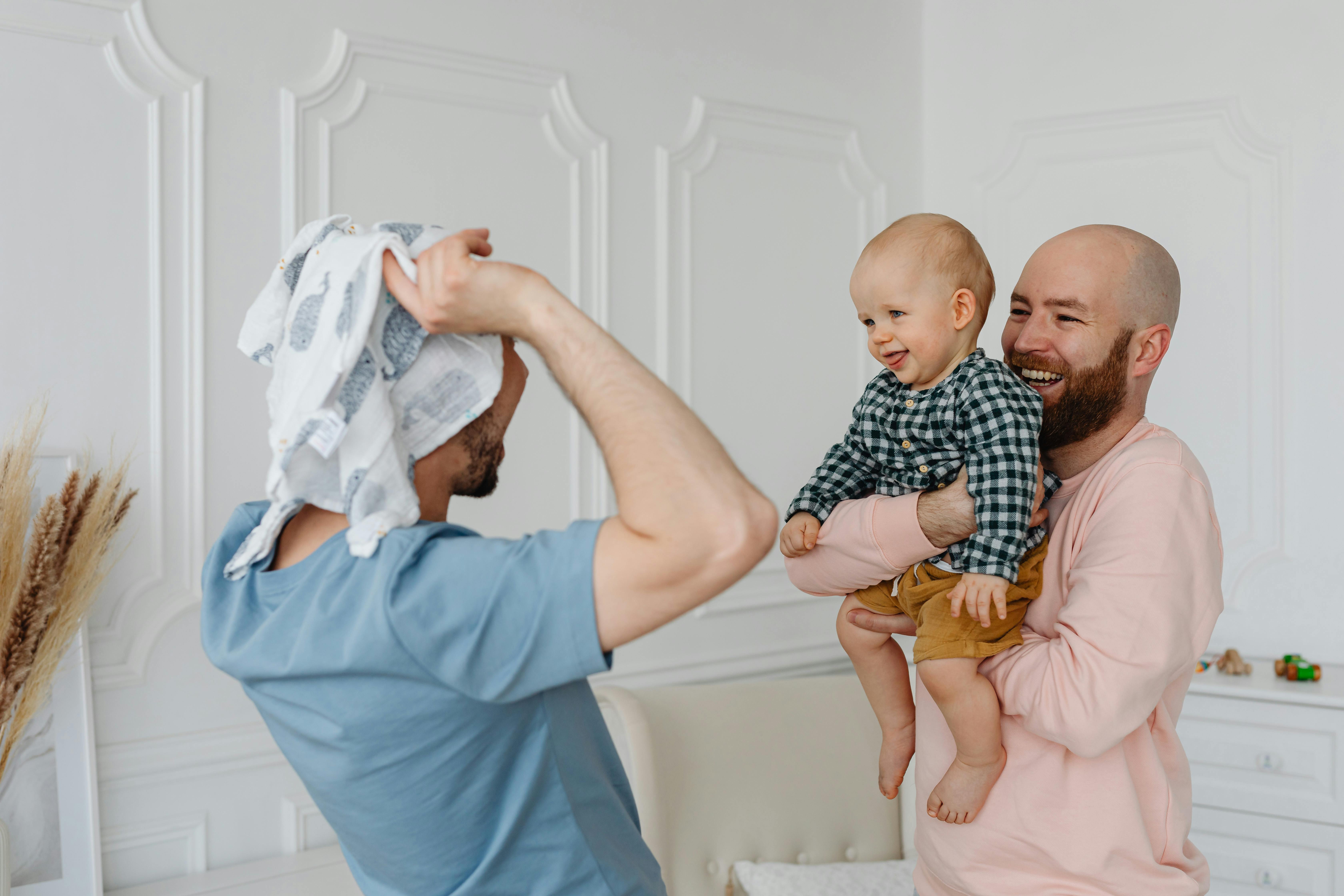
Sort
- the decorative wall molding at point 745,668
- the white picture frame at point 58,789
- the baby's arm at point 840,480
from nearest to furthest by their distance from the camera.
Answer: the baby's arm at point 840,480
the white picture frame at point 58,789
the decorative wall molding at point 745,668

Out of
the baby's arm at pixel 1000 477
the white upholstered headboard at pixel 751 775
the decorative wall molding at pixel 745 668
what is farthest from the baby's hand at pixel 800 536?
the decorative wall molding at pixel 745 668

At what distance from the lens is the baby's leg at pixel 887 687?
1.67 metres

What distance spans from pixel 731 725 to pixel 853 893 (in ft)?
1.72

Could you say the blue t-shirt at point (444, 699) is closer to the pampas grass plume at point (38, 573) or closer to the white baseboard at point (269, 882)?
the pampas grass plume at point (38, 573)

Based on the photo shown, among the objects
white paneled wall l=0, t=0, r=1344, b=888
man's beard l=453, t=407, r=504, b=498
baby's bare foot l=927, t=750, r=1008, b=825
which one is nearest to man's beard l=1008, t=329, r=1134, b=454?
baby's bare foot l=927, t=750, r=1008, b=825

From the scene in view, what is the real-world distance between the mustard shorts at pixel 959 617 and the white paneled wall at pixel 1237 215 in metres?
1.99

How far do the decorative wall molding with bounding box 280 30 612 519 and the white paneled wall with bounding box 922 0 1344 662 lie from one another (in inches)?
60.3

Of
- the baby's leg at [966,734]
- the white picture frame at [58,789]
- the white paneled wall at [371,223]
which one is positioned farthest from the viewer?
the white paneled wall at [371,223]

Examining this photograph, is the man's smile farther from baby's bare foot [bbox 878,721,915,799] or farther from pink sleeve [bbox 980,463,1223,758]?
baby's bare foot [bbox 878,721,915,799]

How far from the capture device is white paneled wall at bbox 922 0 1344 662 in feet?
9.71

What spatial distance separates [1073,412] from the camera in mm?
1501

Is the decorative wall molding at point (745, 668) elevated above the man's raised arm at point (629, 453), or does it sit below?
below

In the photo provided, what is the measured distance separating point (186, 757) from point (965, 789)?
1.81m

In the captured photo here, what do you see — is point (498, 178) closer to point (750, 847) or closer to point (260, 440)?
point (260, 440)
